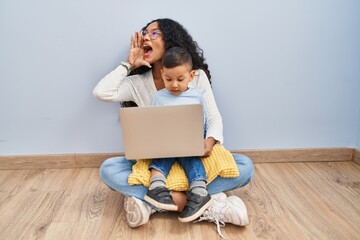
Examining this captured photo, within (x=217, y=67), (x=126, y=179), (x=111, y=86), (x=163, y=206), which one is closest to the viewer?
(x=163, y=206)

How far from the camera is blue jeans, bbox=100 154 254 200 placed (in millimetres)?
1185

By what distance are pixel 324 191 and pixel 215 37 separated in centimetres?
82

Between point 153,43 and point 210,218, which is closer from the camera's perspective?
point 210,218

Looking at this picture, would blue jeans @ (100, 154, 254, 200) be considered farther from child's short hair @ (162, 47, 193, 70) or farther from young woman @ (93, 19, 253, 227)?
child's short hair @ (162, 47, 193, 70)

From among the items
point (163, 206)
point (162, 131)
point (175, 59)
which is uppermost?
point (175, 59)

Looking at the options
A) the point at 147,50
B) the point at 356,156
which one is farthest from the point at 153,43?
the point at 356,156

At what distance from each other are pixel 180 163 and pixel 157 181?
15 centimetres

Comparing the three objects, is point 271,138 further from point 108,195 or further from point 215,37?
point 108,195

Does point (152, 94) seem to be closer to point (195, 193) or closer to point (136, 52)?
point (136, 52)

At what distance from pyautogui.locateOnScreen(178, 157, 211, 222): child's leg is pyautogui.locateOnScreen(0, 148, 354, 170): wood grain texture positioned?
1.73 feet

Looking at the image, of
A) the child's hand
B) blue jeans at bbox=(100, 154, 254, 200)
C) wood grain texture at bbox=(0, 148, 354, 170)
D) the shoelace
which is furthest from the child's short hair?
wood grain texture at bbox=(0, 148, 354, 170)

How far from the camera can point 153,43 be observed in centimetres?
136

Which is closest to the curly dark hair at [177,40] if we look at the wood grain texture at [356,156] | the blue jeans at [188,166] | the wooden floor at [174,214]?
the blue jeans at [188,166]

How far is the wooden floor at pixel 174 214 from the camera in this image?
109 centimetres
